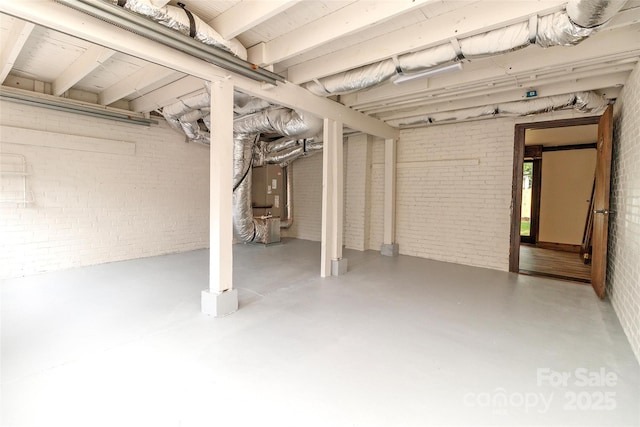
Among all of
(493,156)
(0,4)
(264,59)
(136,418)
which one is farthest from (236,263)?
(493,156)

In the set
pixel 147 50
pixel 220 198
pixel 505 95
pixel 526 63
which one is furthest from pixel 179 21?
pixel 505 95

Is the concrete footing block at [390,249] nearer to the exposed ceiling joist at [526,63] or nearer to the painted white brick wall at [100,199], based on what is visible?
the exposed ceiling joist at [526,63]

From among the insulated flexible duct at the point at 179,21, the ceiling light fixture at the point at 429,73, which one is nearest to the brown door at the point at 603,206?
the ceiling light fixture at the point at 429,73

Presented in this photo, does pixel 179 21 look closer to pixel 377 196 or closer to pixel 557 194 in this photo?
pixel 377 196

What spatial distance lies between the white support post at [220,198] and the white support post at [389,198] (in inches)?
135

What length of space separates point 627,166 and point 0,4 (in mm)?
4877

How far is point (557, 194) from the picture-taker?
6.84 meters

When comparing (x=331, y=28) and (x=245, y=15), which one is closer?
(x=245, y=15)

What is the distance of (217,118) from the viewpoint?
2801 mm

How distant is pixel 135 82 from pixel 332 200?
2.95m

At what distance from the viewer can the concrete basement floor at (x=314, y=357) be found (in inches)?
62.7

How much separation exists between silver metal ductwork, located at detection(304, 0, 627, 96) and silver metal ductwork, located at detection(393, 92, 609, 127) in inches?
76.2

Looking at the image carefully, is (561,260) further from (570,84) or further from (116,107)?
(116,107)

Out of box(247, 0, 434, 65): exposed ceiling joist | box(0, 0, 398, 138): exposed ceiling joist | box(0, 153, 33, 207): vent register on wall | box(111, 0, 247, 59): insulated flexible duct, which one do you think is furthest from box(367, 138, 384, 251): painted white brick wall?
box(0, 153, 33, 207): vent register on wall
